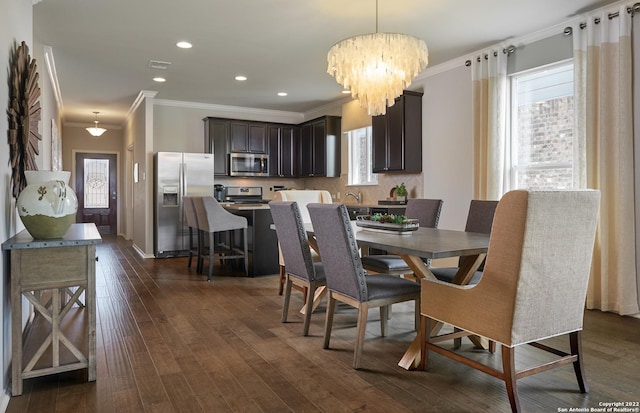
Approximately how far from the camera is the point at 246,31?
420 cm

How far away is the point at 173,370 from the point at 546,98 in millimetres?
4098

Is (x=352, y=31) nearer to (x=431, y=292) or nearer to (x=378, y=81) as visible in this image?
(x=378, y=81)

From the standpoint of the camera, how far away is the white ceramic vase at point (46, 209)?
2199 millimetres

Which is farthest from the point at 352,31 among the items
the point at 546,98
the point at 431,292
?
the point at 431,292

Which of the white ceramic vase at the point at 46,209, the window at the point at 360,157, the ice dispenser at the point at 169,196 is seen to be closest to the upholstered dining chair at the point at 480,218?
the white ceramic vase at the point at 46,209

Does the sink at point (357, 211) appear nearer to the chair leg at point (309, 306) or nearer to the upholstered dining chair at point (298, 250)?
the upholstered dining chair at point (298, 250)

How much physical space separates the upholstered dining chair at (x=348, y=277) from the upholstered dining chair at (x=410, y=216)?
53cm

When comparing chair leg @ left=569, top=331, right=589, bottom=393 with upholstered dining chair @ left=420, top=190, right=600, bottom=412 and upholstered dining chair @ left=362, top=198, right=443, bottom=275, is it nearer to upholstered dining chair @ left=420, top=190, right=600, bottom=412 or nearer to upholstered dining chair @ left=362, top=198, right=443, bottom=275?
upholstered dining chair @ left=420, top=190, right=600, bottom=412

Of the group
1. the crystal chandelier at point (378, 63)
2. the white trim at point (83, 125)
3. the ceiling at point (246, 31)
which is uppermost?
the white trim at point (83, 125)

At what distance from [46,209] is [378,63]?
237cm

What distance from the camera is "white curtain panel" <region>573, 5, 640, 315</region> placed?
3.56 m

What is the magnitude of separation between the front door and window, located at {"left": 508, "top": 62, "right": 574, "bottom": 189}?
918cm

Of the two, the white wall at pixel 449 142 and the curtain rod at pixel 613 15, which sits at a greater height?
the curtain rod at pixel 613 15

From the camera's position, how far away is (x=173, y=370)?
8.24ft
